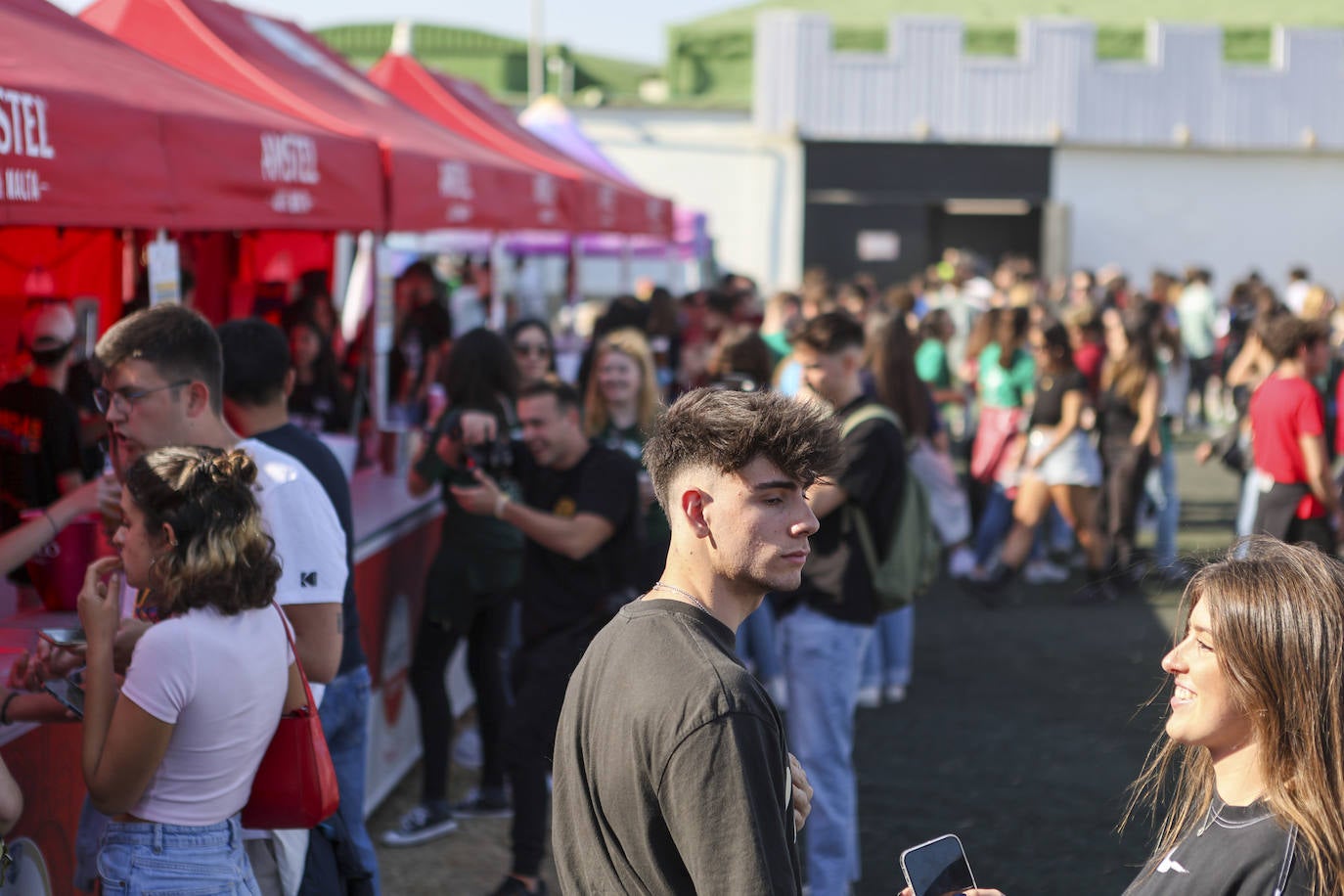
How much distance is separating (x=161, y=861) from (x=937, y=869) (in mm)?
1614

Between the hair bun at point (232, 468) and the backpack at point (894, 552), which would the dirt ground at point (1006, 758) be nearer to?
the backpack at point (894, 552)

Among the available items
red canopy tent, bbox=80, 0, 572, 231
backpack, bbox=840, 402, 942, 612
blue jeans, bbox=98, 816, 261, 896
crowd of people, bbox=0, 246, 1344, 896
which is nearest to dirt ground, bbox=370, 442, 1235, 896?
crowd of people, bbox=0, 246, 1344, 896

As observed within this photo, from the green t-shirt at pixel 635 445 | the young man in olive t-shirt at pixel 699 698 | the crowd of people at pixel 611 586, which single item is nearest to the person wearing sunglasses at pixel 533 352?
the crowd of people at pixel 611 586

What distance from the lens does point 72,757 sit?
145 inches

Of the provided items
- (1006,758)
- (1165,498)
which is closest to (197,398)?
(1006,758)

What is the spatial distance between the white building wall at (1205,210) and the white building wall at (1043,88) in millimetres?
540

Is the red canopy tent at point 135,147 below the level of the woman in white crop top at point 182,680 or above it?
above

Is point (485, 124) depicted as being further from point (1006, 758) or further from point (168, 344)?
point (168, 344)

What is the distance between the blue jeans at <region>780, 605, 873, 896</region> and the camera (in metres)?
4.52

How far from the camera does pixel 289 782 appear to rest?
9.95ft

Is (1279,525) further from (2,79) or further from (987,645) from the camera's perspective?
(2,79)

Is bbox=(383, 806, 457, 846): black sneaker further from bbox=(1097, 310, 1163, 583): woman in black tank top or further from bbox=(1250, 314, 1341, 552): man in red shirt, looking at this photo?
bbox=(1097, 310, 1163, 583): woman in black tank top

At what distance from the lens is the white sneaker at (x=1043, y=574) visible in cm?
1016

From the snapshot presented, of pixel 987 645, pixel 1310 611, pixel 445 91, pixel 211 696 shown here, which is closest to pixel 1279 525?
pixel 987 645
